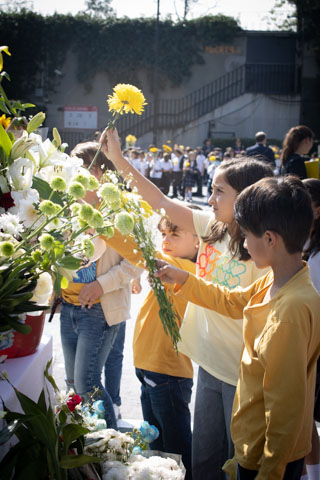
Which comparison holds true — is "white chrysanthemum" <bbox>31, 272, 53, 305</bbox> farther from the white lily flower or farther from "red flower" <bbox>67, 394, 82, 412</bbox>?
→ "red flower" <bbox>67, 394, 82, 412</bbox>

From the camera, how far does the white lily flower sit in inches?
50.4

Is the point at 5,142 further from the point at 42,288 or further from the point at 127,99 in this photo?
the point at 127,99

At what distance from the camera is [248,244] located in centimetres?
189

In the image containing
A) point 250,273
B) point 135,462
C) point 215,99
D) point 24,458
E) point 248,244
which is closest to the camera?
point 24,458

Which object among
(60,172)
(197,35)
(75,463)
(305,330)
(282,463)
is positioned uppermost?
(197,35)

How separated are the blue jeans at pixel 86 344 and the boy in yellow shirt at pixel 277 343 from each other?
50.4 inches

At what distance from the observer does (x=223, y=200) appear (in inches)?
93.8

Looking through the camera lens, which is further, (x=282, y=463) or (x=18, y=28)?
(x=18, y=28)

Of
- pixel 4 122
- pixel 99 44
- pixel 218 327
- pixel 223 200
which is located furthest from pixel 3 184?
pixel 99 44

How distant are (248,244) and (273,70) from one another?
1326 inches

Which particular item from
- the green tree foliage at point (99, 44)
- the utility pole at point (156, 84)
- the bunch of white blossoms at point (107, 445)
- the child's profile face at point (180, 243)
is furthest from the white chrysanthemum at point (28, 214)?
the green tree foliage at point (99, 44)

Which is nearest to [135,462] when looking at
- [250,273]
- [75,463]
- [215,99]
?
[75,463]

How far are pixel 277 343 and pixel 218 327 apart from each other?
0.75 meters

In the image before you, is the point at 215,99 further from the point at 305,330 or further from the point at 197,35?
the point at 305,330
